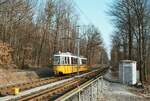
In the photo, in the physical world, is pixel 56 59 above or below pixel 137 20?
below

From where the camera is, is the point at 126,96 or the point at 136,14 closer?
the point at 126,96

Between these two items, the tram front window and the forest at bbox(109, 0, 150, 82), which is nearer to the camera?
the forest at bbox(109, 0, 150, 82)

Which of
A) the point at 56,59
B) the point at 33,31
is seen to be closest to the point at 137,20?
the point at 56,59

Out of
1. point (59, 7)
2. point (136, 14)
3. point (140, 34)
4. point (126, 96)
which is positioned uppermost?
point (59, 7)

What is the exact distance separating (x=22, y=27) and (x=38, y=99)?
35.4m

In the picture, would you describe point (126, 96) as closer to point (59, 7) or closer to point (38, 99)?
point (38, 99)

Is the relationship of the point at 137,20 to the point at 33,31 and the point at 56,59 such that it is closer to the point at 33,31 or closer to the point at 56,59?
the point at 56,59

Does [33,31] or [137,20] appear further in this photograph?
[33,31]

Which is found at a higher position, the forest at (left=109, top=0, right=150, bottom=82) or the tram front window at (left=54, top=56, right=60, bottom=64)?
the forest at (left=109, top=0, right=150, bottom=82)

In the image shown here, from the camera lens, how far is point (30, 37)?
183 ft

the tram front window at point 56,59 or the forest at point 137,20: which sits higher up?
the forest at point 137,20

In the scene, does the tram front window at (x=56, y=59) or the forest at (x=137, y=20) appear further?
the tram front window at (x=56, y=59)

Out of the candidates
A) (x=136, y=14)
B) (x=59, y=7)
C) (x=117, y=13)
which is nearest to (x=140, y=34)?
(x=136, y=14)

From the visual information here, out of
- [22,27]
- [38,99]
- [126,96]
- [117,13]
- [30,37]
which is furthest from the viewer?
[30,37]
